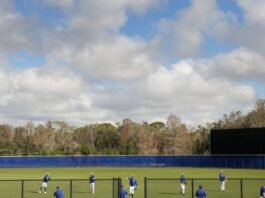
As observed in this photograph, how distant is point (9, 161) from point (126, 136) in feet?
184

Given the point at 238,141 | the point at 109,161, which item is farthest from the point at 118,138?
the point at 238,141

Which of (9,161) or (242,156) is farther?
(9,161)

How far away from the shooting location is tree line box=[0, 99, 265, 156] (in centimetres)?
13262

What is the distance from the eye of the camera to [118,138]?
487 feet

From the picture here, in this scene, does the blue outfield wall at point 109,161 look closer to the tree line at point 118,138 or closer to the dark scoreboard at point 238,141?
the dark scoreboard at point 238,141

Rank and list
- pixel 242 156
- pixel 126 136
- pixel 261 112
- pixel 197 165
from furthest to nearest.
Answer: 1. pixel 126 136
2. pixel 261 112
3. pixel 197 165
4. pixel 242 156

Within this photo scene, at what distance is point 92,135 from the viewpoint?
497 ft

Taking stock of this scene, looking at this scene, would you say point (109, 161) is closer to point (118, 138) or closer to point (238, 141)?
point (238, 141)

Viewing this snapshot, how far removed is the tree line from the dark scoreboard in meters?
45.3

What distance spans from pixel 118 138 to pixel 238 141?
235 feet

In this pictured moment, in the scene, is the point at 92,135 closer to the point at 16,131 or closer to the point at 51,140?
the point at 51,140

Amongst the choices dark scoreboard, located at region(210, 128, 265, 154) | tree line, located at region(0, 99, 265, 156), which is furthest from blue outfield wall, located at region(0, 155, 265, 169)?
tree line, located at region(0, 99, 265, 156)

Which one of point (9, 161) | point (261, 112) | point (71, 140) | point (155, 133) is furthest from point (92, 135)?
point (9, 161)

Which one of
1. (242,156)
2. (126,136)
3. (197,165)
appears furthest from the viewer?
(126,136)
